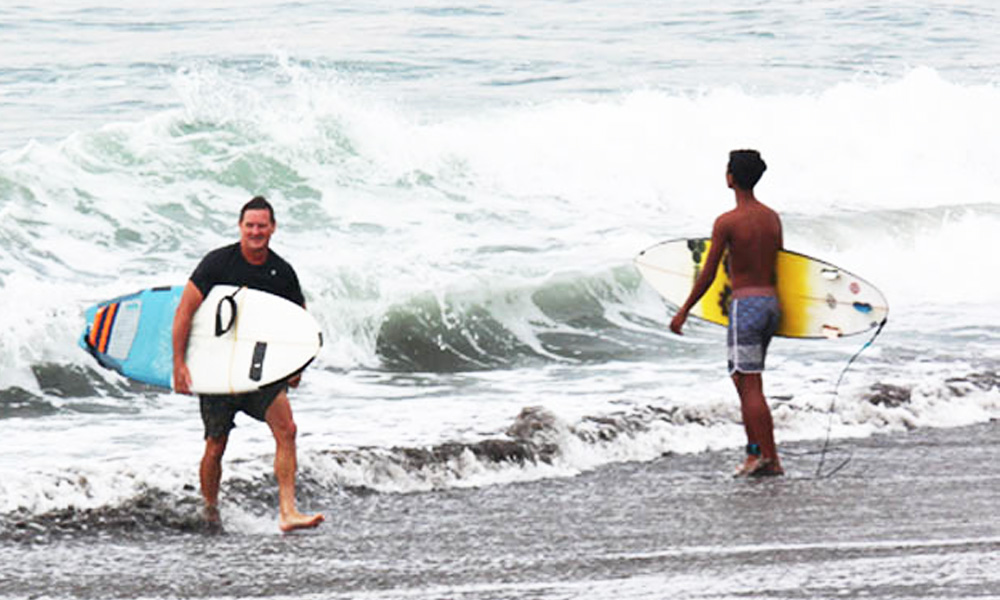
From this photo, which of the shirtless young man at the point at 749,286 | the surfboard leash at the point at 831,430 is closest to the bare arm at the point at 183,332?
the shirtless young man at the point at 749,286

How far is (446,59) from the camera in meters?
26.8

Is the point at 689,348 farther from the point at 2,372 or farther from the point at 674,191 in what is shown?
the point at 674,191

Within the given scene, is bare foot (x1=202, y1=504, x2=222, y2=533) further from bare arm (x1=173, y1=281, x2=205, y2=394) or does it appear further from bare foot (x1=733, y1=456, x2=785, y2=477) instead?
bare foot (x1=733, y1=456, x2=785, y2=477)

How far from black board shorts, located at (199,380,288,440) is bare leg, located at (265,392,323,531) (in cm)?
3

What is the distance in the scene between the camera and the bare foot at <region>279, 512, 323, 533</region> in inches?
263

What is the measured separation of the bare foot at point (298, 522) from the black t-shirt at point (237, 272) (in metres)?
0.86

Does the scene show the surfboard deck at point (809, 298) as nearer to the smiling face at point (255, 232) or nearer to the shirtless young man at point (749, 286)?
the shirtless young man at point (749, 286)

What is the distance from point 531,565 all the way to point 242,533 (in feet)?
4.69

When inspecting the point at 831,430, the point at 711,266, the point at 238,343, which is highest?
the point at 711,266

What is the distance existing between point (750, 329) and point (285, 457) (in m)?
2.24

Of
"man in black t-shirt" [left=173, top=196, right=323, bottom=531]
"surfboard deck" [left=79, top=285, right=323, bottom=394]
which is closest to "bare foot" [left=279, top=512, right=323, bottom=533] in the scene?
"man in black t-shirt" [left=173, top=196, right=323, bottom=531]

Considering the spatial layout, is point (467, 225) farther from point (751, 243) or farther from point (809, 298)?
point (751, 243)

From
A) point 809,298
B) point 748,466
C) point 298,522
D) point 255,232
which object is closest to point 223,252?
point 255,232

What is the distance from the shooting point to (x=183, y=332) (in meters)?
6.60
